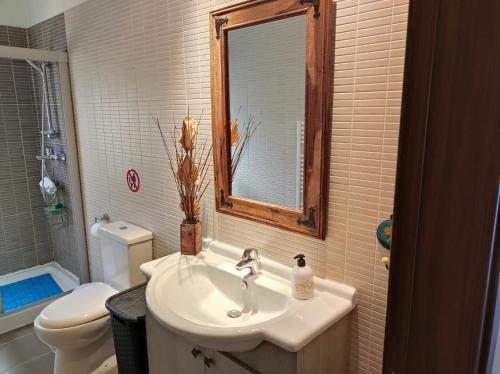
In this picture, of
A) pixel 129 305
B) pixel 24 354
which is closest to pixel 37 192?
pixel 24 354

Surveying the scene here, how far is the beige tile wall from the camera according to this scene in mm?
1075

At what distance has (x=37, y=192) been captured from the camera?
314cm

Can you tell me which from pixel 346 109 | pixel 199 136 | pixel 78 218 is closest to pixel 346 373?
pixel 346 109

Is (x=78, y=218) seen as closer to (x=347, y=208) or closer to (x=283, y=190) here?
(x=283, y=190)

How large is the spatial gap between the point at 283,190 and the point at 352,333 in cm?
56

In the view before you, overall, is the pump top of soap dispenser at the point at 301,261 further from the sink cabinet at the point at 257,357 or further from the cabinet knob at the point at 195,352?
the cabinet knob at the point at 195,352

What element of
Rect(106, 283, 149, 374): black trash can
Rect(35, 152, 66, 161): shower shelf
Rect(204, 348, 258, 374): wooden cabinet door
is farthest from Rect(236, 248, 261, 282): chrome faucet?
Rect(35, 152, 66, 161): shower shelf

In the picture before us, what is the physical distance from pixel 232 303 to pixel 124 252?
2.70 feet

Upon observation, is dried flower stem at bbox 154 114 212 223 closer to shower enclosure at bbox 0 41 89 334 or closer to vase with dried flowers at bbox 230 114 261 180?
vase with dried flowers at bbox 230 114 261 180

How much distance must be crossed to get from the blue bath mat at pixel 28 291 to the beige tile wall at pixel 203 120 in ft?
1.85

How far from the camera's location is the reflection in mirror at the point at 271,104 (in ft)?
4.13

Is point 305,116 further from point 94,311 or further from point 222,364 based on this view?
point 94,311

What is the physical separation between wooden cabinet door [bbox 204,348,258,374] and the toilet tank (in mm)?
918

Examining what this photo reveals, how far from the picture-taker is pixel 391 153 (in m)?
1.07
